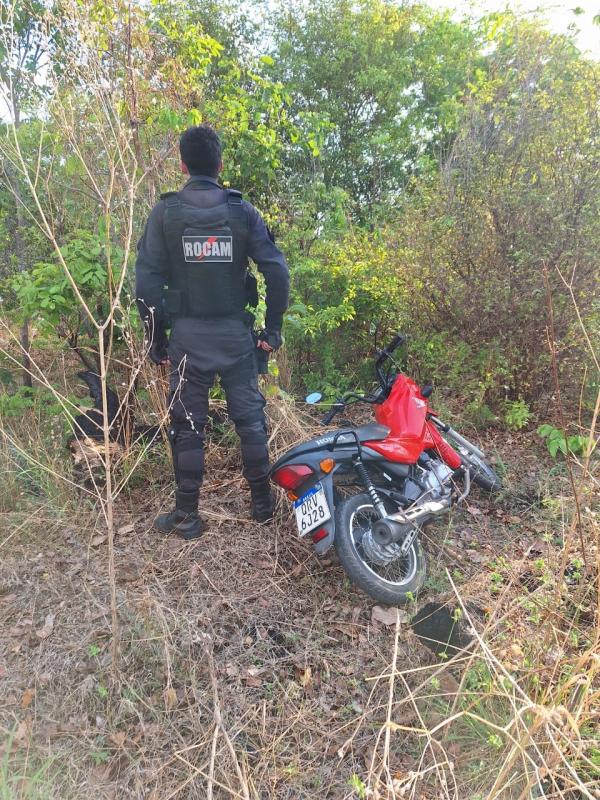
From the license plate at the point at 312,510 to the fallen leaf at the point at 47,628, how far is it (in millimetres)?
1219

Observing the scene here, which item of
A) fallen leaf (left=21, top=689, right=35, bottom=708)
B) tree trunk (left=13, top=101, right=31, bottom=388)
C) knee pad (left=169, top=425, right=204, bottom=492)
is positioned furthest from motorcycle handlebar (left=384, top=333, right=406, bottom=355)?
tree trunk (left=13, top=101, right=31, bottom=388)

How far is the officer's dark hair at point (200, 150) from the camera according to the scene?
2494mm

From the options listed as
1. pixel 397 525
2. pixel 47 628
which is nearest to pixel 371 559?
pixel 397 525

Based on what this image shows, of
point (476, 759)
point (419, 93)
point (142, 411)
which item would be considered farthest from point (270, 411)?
point (419, 93)

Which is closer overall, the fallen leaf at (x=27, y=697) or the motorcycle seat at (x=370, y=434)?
the fallen leaf at (x=27, y=697)

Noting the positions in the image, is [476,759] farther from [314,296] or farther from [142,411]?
[314,296]

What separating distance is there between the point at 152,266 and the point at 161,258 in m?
0.06

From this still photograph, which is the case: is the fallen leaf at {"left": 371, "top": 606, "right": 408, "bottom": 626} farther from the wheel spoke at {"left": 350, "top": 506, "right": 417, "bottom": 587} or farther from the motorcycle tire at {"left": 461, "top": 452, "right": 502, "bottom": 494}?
the motorcycle tire at {"left": 461, "top": 452, "right": 502, "bottom": 494}

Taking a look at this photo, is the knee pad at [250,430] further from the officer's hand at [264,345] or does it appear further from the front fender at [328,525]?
the front fender at [328,525]

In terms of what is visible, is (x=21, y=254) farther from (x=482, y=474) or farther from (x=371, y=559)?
(x=482, y=474)

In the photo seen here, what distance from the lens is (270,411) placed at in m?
3.73

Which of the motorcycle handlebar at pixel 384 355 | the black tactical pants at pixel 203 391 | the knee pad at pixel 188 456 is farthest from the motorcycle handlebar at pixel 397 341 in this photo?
the knee pad at pixel 188 456

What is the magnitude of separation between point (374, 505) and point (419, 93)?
1293 cm

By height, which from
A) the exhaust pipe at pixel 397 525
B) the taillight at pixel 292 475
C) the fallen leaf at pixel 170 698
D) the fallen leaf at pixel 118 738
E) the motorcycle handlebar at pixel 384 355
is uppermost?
the motorcycle handlebar at pixel 384 355
